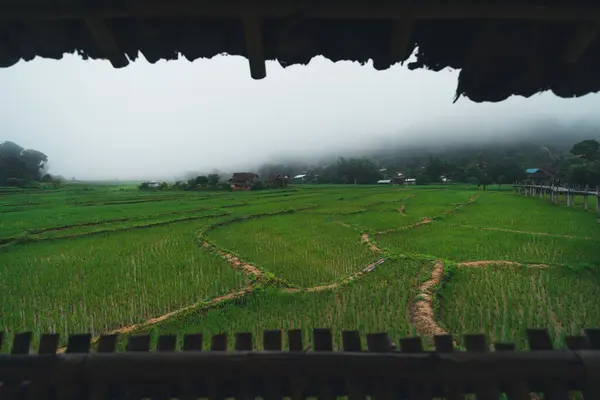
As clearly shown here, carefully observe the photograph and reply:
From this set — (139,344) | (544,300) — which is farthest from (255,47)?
(544,300)

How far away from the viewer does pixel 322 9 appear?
1.67 meters

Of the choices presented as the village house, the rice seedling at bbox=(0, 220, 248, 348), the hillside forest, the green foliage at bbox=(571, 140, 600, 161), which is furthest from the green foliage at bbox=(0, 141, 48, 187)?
the green foliage at bbox=(571, 140, 600, 161)

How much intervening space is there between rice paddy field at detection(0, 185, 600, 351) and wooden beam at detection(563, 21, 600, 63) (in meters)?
3.98

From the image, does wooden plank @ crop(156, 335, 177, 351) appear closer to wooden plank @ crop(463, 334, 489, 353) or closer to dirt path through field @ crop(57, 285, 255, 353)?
wooden plank @ crop(463, 334, 489, 353)

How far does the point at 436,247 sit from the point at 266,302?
6960mm

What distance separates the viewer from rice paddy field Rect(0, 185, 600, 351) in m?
5.43

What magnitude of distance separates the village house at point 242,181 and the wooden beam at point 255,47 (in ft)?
182

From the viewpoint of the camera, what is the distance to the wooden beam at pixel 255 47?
177cm

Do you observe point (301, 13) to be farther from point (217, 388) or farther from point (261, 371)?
point (217, 388)

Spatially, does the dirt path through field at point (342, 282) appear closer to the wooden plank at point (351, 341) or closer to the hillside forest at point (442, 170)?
the wooden plank at point (351, 341)

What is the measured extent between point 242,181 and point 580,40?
194 ft

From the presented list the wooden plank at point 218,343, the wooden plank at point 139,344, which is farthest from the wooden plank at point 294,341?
the wooden plank at point 139,344

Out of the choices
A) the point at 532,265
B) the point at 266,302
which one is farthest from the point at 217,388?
the point at 532,265

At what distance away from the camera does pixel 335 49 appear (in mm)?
2043
